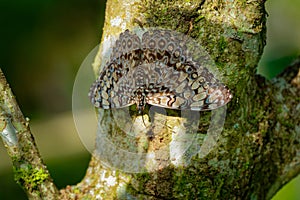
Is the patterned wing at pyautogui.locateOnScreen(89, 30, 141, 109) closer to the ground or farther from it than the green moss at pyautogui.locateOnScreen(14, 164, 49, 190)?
farther from it

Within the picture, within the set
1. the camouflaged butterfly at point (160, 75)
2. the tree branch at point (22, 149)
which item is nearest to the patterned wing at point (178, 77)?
the camouflaged butterfly at point (160, 75)

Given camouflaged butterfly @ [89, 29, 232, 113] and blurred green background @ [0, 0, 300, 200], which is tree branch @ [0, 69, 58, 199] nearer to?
camouflaged butterfly @ [89, 29, 232, 113]

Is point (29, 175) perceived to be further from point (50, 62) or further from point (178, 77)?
point (50, 62)

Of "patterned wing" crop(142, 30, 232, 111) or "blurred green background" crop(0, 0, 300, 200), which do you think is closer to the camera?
"patterned wing" crop(142, 30, 232, 111)

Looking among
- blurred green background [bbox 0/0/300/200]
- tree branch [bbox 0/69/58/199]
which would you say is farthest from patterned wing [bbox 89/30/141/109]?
blurred green background [bbox 0/0/300/200]

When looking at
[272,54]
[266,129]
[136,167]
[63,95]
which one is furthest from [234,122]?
[63,95]

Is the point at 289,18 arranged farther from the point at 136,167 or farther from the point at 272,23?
the point at 136,167

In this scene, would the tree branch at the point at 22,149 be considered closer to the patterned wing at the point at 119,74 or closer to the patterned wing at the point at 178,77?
the patterned wing at the point at 119,74
